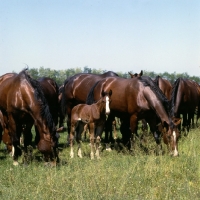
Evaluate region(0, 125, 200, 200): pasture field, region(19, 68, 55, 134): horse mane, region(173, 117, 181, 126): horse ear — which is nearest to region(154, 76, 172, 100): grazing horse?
region(173, 117, 181, 126): horse ear

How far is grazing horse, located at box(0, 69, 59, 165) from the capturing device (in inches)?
293

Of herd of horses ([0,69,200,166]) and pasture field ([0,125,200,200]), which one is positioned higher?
herd of horses ([0,69,200,166])

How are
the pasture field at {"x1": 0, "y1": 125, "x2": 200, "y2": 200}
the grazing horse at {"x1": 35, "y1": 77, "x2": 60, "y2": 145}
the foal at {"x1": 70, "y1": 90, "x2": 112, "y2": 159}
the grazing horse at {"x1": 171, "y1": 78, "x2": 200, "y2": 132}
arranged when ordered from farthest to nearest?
1. the grazing horse at {"x1": 35, "y1": 77, "x2": 60, "y2": 145}
2. the grazing horse at {"x1": 171, "y1": 78, "x2": 200, "y2": 132}
3. the foal at {"x1": 70, "y1": 90, "x2": 112, "y2": 159}
4. the pasture field at {"x1": 0, "y1": 125, "x2": 200, "y2": 200}

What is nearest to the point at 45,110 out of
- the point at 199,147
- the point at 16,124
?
the point at 16,124

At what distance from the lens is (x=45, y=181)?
240 inches

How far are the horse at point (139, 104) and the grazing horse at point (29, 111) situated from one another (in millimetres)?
2348

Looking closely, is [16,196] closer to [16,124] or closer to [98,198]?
[98,198]

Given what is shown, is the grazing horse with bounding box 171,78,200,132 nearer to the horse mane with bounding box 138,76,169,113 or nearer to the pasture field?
the horse mane with bounding box 138,76,169,113

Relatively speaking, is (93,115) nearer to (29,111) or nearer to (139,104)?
(139,104)

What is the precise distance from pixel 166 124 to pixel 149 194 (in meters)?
3.12

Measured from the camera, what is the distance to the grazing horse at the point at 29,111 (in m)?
7.44

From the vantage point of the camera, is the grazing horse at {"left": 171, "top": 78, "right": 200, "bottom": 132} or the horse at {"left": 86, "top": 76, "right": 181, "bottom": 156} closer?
the horse at {"left": 86, "top": 76, "right": 181, "bottom": 156}

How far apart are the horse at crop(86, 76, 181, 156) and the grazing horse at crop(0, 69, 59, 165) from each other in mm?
2348

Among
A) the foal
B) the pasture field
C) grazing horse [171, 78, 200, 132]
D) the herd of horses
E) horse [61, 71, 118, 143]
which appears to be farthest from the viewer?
horse [61, 71, 118, 143]
